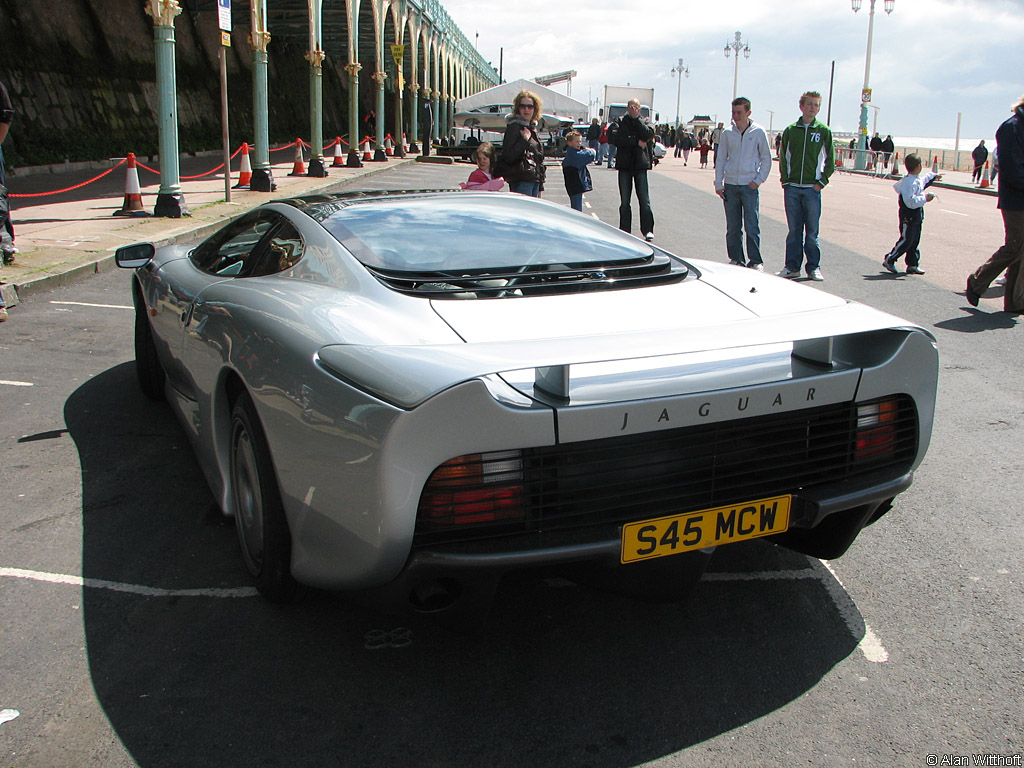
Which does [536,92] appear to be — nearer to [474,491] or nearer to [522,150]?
[522,150]

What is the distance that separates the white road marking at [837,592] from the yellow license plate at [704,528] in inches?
18.8

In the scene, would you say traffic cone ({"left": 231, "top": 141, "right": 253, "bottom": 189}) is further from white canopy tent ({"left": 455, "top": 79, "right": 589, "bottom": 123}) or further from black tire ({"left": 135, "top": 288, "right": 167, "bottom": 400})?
white canopy tent ({"left": 455, "top": 79, "right": 589, "bottom": 123})

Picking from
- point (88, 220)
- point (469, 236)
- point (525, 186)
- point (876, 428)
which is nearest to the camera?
point (876, 428)

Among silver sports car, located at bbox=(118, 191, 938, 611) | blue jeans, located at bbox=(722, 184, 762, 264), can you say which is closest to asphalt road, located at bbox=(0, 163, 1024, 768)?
silver sports car, located at bbox=(118, 191, 938, 611)

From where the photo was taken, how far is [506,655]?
8.78 ft

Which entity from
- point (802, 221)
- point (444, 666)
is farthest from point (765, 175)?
point (444, 666)

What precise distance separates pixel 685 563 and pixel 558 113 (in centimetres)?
4783

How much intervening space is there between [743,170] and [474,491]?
27.5ft

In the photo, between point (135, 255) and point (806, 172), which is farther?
point (806, 172)

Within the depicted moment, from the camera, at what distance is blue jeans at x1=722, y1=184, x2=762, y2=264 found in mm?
9953

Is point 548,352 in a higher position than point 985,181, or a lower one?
higher

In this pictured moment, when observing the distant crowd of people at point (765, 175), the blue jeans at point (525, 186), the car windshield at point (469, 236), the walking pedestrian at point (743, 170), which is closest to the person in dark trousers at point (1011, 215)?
the distant crowd of people at point (765, 175)

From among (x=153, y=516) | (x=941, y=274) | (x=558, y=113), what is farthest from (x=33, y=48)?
(x=558, y=113)

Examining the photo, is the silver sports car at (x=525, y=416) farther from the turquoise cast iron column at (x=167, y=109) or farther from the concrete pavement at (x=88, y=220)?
the turquoise cast iron column at (x=167, y=109)
